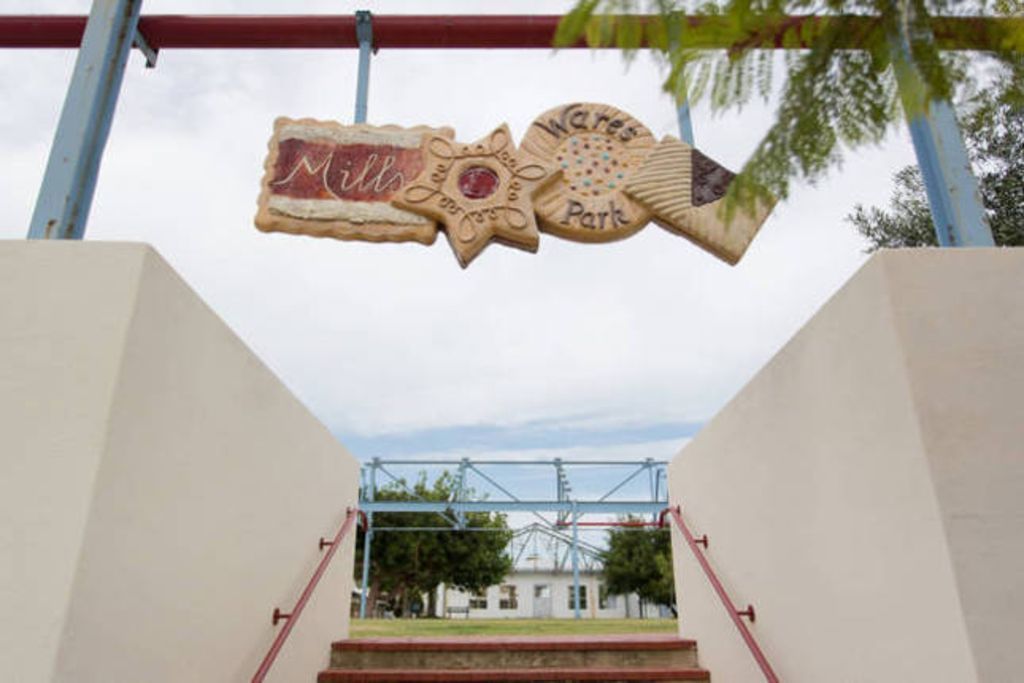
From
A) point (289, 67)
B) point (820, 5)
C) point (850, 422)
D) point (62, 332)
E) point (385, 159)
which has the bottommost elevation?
point (850, 422)

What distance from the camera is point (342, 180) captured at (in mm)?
3076

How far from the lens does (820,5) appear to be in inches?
47.3

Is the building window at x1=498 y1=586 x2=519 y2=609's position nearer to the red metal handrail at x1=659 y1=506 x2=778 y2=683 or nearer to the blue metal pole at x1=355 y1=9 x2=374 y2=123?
the red metal handrail at x1=659 y1=506 x2=778 y2=683

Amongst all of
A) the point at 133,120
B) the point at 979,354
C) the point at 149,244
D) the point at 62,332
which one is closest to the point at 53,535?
the point at 62,332

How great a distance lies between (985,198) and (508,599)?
28766mm

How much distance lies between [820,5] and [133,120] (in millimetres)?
2888

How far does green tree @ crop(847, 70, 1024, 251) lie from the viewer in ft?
15.9

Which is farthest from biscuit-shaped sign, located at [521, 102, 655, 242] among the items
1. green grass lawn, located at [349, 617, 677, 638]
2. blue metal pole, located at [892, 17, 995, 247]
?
green grass lawn, located at [349, 617, 677, 638]

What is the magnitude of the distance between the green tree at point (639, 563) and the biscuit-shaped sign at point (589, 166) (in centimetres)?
2282

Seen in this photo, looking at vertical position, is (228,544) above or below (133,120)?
below

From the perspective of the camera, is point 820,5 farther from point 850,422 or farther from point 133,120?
point 133,120

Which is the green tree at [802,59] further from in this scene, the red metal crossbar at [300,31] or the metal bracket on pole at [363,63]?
the metal bracket on pole at [363,63]

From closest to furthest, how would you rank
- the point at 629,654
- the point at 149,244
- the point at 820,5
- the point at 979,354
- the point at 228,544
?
the point at 820,5 → the point at 979,354 → the point at 149,244 → the point at 228,544 → the point at 629,654

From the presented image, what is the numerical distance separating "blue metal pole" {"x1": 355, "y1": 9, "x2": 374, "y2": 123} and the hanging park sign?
0.13 meters
